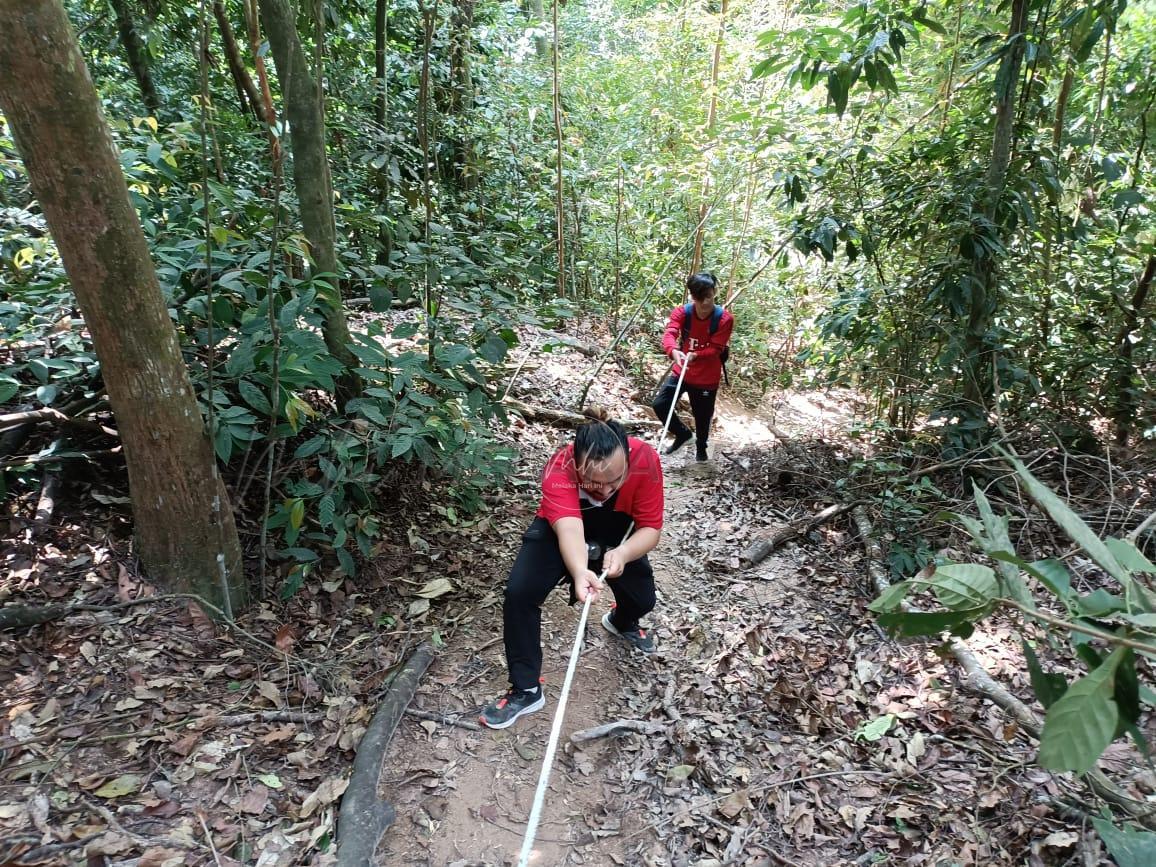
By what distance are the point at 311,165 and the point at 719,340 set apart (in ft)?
11.4

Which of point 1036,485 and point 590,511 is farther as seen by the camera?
point 590,511

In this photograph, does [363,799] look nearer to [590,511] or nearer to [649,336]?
[590,511]

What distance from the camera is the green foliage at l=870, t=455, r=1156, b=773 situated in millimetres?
994

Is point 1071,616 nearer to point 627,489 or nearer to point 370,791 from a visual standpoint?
point 627,489

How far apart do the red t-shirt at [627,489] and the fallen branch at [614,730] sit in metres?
0.93

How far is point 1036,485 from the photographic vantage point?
3.83 ft

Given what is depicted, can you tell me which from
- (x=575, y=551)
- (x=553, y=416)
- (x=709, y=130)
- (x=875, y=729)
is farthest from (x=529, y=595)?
(x=709, y=130)

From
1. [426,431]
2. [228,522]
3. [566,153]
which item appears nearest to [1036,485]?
[426,431]

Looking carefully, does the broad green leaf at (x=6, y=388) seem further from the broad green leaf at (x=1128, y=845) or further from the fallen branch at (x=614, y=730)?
the broad green leaf at (x=1128, y=845)

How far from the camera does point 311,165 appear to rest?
11.6ft

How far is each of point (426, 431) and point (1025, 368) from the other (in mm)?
3858

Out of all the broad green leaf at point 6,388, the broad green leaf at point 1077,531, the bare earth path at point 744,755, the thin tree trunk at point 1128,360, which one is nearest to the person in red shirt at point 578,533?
the bare earth path at point 744,755

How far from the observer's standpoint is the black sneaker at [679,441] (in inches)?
253

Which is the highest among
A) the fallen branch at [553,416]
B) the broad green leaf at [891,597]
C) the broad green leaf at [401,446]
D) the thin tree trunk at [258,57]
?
the thin tree trunk at [258,57]
